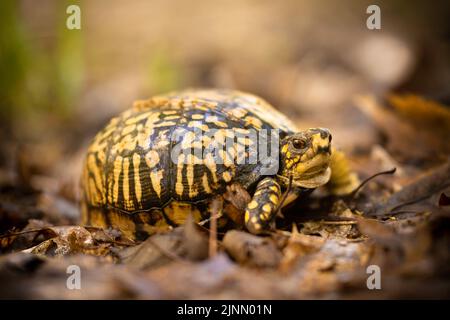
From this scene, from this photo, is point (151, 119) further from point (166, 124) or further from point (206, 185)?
point (206, 185)

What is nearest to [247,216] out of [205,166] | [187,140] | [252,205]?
[252,205]

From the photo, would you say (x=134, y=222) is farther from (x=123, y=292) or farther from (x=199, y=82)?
(x=199, y=82)

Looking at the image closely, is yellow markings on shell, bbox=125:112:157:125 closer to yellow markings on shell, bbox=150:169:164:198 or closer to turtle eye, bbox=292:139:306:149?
yellow markings on shell, bbox=150:169:164:198

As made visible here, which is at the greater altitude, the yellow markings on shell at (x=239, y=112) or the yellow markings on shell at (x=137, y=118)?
the yellow markings on shell at (x=239, y=112)

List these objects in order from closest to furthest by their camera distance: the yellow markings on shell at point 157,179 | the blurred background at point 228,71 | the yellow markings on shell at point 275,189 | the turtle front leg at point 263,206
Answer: the turtle front leg at point 263,206
the yellow markings on shell at point 275,189
the yellow markings on shell at point 157,179
the blurred background at point 228,71

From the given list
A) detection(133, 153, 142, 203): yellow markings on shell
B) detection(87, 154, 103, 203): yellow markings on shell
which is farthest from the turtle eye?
detection(87, 154, 103, 203): yellow markings on shell

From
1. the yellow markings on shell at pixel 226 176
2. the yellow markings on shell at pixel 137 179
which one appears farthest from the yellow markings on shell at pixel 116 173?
the yellow markings on shell at pixel 226 176

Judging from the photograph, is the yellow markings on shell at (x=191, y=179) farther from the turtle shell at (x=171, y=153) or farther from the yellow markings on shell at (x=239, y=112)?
the yellow markings on shell at (x=239, y=112)
